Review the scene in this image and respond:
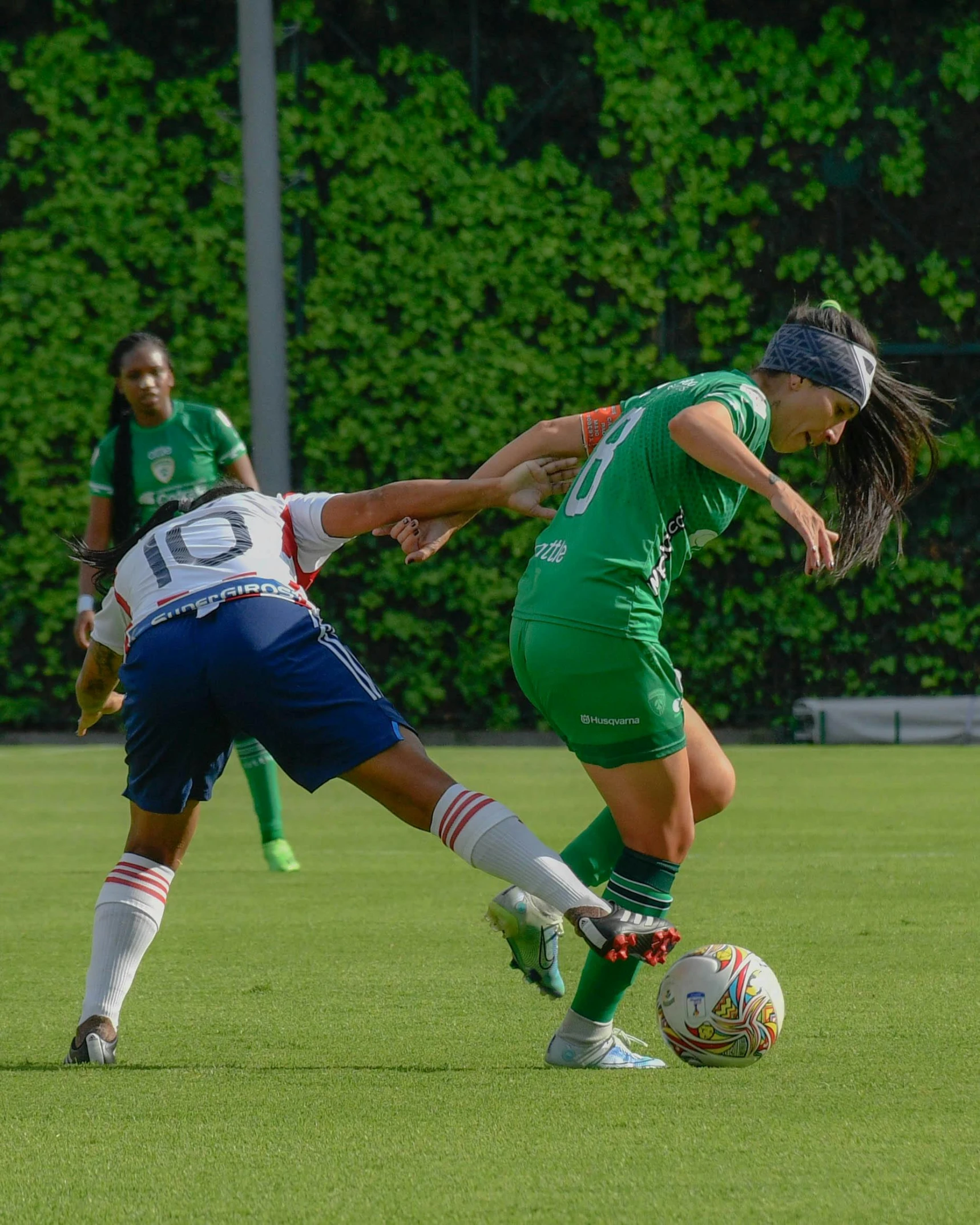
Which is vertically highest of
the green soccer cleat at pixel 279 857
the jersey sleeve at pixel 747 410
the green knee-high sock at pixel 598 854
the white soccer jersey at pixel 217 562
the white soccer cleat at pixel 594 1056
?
the jersey sleeve at pixel 747 410

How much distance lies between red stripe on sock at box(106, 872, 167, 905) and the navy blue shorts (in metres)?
0.35

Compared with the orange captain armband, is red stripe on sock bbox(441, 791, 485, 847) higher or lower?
lower

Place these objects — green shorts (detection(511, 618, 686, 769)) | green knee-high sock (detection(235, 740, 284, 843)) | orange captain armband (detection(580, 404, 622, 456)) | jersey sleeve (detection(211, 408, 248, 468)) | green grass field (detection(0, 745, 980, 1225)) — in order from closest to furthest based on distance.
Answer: green grass field (detection(0, 745, 980, 1225)) < green shorts (detection(511, 618, 686, 769)) < orange captain armband (detection(580, 404, 622, 456)) < green knee-high sock (detection(235, 740, 284, 843)) < jersey sleeve (detection(211, 408, 248, 468))

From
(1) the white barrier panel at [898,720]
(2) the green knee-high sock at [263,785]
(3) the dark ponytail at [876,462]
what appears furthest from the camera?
(1) the white barrier panel at [898,720]

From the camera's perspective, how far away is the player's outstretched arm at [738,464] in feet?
12.1

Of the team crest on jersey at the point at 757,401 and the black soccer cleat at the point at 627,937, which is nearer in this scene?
the black soccer cleat at the point at 627,937

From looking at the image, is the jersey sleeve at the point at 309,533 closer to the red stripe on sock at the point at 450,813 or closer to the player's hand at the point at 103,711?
the player's hand at the point at 103,711

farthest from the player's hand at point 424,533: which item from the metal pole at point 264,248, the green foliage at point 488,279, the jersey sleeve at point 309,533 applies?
the green foliage at point 488,279

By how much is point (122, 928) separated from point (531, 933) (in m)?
1.00

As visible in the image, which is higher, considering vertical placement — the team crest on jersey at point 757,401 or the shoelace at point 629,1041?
the team crest on jersey at point 757,401

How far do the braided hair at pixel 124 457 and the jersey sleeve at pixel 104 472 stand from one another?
2cm

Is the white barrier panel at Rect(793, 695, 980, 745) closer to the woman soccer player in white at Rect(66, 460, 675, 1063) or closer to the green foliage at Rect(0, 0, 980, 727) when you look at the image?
the green foliage at Rect(0, 0, 980, 727)

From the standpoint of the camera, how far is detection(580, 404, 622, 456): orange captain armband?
4.32 metres

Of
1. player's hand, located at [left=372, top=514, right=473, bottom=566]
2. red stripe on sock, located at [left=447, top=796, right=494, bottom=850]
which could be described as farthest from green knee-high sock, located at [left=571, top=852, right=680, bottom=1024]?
player's hand, located at [left=372, top=514, right=473, bottom=566]
